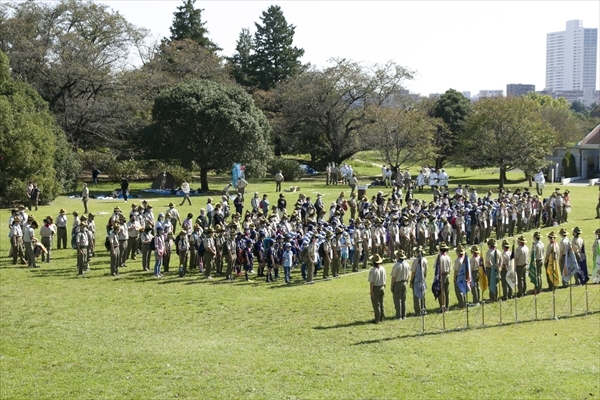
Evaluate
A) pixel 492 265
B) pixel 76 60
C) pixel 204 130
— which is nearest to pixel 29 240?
pixel 492 265

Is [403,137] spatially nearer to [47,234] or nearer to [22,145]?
[22,145]

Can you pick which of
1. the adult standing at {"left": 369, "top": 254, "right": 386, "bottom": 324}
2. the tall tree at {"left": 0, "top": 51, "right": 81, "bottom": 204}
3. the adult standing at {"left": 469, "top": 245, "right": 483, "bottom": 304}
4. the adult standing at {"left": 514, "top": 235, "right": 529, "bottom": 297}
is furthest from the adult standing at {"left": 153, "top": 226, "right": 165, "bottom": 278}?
the tall tree at {"left": 0, "top": 51, "right": 81, "bottom": 204}

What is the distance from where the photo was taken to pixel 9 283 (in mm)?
21969

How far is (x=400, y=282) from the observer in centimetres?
1744

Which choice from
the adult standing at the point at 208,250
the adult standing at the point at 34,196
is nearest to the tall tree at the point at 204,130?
the adult standing at the point at 34,196

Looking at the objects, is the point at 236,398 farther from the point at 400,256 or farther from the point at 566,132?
the point at 566,132

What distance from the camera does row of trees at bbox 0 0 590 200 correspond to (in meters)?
47.0

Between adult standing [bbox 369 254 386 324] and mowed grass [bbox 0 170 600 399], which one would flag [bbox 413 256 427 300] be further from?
adult standing [bbox 369 254 386 324]

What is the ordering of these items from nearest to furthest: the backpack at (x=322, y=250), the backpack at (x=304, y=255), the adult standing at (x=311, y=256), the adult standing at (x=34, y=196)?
the adult standing at (x=311, y=256), the backpack at (x=304, y=255), the backpack at (x=322, y=250), the adult standing at (x=34, y=196)

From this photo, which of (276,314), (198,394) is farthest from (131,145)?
(198,394)

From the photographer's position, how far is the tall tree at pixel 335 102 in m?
60.2

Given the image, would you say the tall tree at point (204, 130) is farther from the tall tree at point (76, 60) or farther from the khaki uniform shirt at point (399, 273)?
the khaki uniform shirt at point (399, 273)

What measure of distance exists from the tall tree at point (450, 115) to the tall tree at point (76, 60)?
89.8ft

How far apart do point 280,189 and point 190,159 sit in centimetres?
640
